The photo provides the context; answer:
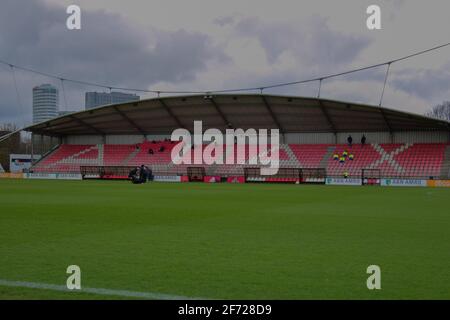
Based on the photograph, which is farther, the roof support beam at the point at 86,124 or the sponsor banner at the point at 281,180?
the roof support beam at the point at 86,124

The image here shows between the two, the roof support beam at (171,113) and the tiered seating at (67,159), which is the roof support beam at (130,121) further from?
the tiered seating at (67,159)

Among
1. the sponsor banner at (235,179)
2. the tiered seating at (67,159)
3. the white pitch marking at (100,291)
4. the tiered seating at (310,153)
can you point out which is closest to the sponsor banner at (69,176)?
the tiered seating at (67,159)

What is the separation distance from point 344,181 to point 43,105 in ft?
127

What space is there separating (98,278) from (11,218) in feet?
28.8

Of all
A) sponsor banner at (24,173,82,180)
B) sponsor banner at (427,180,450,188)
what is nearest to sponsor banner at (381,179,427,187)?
sponsor banner at (427,180,450,188)

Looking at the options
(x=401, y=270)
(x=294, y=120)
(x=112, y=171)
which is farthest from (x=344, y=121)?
(x=401, y=270)

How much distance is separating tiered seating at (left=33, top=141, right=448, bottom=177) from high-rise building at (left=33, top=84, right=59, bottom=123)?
19.2 ft

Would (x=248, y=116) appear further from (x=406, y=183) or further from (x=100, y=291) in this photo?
(x=100, y=291)

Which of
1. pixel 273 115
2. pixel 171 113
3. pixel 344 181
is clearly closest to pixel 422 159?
pixel 344 181

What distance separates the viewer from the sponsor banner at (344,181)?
154 feet

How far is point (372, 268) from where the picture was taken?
23.6ft

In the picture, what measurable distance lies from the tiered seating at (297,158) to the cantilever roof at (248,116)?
2197mm

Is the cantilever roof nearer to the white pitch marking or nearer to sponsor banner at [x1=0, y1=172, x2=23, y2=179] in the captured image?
sponsor banner at [x1=0, y1=172, x2=23, y2=179]

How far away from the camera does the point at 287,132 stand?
58219mm
